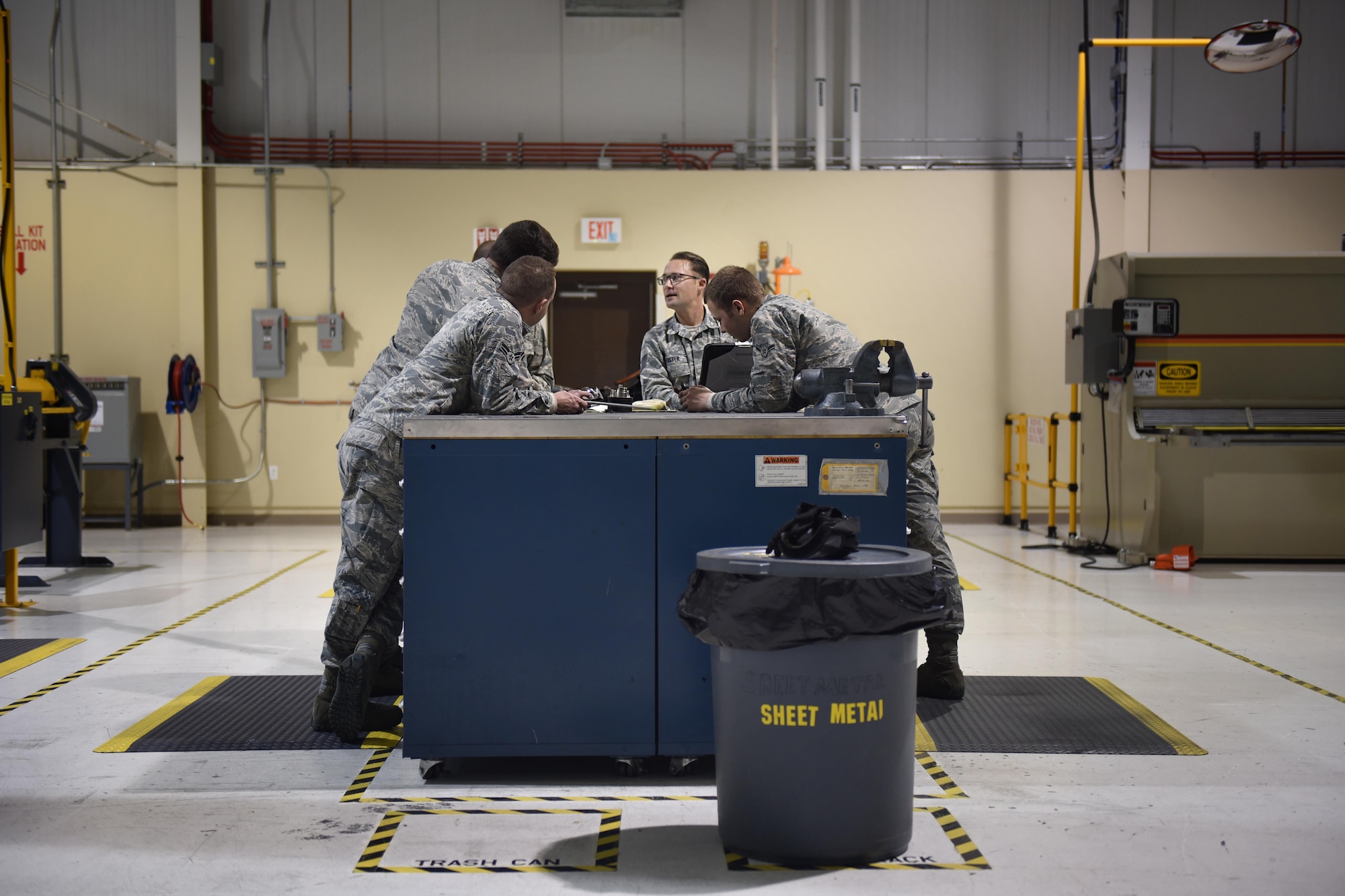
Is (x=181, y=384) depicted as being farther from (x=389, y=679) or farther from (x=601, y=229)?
(x=389, y=679)

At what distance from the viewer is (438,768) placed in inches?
114

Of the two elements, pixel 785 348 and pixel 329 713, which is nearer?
pixel 329 713

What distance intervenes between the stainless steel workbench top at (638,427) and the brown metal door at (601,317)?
20.9 feet

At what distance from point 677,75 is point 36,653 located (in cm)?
700

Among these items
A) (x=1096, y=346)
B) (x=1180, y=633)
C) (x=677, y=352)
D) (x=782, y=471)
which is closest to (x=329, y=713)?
(x=782, y=471)

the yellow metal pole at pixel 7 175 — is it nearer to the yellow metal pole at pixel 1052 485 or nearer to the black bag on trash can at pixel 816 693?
the black bag on trash can at pixel 816 693

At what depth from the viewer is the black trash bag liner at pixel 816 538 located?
2234 millimetres

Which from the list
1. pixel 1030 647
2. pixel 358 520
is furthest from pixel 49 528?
pixel 1030 647

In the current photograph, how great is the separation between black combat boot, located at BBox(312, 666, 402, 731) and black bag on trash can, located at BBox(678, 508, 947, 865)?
4.77ft

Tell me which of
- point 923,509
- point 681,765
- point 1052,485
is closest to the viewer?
point 681,765

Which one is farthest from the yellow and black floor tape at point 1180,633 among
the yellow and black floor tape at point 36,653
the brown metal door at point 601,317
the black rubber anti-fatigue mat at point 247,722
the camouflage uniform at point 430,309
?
the yellow and black floor tape at point 36,653

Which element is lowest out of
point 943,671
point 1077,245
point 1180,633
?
point 1180,633

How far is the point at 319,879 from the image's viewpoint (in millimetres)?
2238

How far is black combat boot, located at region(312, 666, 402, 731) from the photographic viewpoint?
3.27 meters
